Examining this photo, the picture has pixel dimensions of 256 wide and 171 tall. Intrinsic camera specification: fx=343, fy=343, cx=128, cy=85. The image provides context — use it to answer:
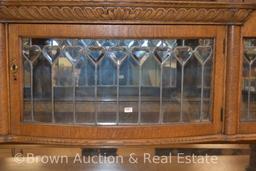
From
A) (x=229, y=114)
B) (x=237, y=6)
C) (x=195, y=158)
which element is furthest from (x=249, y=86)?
(x=195, y=158)

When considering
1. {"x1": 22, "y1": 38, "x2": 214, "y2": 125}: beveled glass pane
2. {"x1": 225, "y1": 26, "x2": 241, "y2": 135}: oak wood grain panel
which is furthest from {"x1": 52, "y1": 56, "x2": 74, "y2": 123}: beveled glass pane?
{"x1": 225, "y1": 26, "x2": 241, "y2": 135}: oak wood grain panel

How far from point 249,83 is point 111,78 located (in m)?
0.32

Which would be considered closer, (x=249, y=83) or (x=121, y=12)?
(x=121, y=12)

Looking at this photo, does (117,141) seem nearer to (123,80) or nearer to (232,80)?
(123,80)

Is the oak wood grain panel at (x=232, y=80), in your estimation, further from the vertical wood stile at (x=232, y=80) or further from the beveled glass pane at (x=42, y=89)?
the beveled glass pane at (x=42, y=89)

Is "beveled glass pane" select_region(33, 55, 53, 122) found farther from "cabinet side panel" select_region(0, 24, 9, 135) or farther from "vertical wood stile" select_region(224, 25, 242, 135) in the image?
"vertical wood stile" select_region(224, 25, 242, 135)

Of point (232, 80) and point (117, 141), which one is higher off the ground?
point (232, 80)

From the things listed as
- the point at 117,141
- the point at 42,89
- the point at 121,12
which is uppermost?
the point at 121,12

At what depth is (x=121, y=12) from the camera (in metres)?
0.67

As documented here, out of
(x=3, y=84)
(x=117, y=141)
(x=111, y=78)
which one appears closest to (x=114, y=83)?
(x=111, y=78)

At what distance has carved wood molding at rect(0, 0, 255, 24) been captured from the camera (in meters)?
0.66

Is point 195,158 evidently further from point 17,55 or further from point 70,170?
point 17,55

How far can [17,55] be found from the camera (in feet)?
2.38

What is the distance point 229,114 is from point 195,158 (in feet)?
1.13
